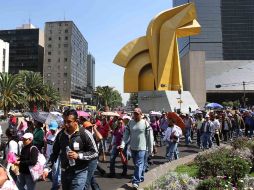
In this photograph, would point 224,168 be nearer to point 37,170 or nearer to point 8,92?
point 37,170

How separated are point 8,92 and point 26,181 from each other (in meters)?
53.9

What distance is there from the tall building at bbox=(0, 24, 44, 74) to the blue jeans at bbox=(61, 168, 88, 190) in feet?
432

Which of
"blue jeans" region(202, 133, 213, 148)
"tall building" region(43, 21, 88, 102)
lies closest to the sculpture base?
"blue jeans" region(202, 133, 213, 148)

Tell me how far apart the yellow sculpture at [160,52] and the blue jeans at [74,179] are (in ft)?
152

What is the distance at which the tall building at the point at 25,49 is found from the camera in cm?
13400

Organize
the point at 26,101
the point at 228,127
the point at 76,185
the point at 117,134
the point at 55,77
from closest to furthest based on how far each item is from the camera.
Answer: the point at 76,185
the point at 117,134
the point at 228,127
the point at 26,101
the point at 55,77

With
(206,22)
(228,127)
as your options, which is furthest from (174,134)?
(206,22)

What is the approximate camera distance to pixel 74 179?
4980mm

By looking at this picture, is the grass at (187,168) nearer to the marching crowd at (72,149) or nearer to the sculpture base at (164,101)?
the marching crowd at (72,149)

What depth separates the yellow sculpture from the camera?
5212 centimetres

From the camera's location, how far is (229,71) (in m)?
109

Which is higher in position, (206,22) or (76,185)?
(206,22)

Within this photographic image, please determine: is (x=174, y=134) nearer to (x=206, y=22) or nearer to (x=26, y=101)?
(x=26, y=101)

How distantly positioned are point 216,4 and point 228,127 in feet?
407
